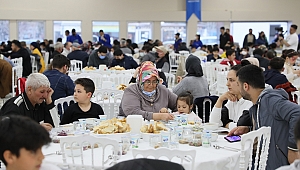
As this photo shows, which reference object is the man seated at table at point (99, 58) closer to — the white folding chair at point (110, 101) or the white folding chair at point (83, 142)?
the white folding chair at point (110, 101)

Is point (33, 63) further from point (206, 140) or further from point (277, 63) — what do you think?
point (206, 140)

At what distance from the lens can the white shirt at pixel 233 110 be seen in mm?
4102

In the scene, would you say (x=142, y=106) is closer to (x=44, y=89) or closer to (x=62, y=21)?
(x=44, y=89)

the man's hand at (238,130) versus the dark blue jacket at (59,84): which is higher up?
the dark blue jacket at (59,84)

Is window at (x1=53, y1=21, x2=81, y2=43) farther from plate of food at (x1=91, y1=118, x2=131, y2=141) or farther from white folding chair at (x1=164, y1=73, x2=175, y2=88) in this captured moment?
plate of food at (x1=91, y1=118, x2=131, y2=141)

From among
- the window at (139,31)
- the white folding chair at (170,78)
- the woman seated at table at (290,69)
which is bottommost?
the white folding chair at (170,78)

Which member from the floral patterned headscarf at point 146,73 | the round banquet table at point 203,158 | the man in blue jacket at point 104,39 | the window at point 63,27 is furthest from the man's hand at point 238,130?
the window at point 63,27

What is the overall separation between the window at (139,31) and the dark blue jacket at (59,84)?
12.8 metres

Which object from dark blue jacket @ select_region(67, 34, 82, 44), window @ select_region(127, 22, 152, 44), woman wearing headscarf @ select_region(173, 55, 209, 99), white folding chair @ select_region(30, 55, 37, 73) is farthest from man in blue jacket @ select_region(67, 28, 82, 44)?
woman wearing headscarf @ select_region(173, 55, 209, 99)

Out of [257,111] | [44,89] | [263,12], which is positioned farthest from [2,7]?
[257,111]

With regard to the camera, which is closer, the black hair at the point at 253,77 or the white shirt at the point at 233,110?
the black hair at the point at 253,77

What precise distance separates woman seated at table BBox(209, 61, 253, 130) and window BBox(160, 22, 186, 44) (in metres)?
14.2

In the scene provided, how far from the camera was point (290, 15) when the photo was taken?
18.7 m

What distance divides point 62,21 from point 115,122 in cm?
1410
